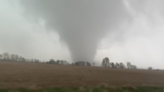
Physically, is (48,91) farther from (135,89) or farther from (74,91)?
(135,89)

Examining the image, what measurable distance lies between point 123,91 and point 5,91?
12694 millimetres

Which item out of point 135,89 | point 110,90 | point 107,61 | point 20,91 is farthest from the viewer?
point 107,61

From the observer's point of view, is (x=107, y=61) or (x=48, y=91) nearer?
(x=48, y=91)

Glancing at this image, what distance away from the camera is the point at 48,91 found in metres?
17.5

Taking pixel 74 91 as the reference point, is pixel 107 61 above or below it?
above

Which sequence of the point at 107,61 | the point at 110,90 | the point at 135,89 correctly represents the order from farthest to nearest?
the point at 107,61 < the point at 135,89 < the point at 110,90

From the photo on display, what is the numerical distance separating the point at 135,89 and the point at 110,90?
378 centimetres

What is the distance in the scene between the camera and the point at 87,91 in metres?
18.2

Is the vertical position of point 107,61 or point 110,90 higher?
point 107,61

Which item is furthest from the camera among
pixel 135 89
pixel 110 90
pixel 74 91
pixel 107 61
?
pixel 107 61

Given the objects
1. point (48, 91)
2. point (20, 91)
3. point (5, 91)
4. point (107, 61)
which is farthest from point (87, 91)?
point (107, 61)

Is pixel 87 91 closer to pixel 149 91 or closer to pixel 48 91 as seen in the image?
pixel 48 91

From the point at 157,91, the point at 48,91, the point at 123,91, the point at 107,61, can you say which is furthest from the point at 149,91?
the point at 107,61

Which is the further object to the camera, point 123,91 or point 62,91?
point 123,91
